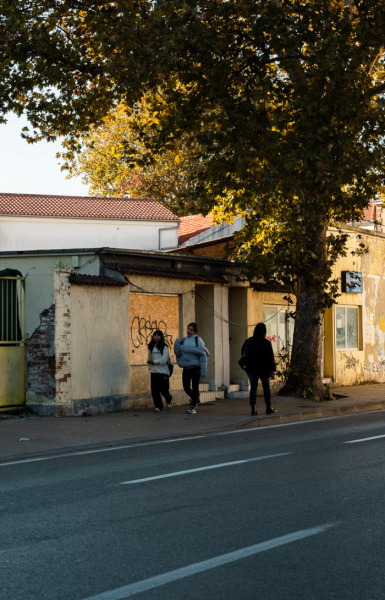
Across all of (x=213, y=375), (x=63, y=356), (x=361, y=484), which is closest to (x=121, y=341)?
(x=63, y=356)

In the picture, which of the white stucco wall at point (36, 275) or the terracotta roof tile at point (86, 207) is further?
the terracotta roof tile at point (86, 207)

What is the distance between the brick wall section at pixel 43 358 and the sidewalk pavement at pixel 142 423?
613 millimetres

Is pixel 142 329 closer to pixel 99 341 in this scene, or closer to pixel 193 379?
pixel 99 341

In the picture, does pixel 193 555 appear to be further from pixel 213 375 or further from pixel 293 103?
pixel 213 375

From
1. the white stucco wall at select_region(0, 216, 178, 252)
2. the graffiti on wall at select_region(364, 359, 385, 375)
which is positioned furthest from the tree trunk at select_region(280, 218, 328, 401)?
the white stucco wall at select_region(0, 216, 178, 252)

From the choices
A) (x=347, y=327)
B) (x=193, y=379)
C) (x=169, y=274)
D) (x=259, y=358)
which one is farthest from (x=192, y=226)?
(x=259, y=358)

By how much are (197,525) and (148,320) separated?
12.7 metres

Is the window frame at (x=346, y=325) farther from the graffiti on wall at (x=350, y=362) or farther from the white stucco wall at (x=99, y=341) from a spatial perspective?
the white stucco wall at (x=99, y=341)

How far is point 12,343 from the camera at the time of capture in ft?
55.6

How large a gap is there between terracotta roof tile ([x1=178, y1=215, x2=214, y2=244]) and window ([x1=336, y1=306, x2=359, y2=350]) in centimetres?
1741

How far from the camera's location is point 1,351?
1673 cm

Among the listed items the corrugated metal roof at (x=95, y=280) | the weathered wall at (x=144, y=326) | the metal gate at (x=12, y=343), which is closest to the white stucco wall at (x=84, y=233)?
the weathered wall at (x=144, y=326)

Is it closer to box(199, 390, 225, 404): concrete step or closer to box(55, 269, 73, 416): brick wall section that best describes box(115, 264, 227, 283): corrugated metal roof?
box(55, 269, 73, 416): brick wall section

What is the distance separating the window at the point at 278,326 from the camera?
23891 mm
